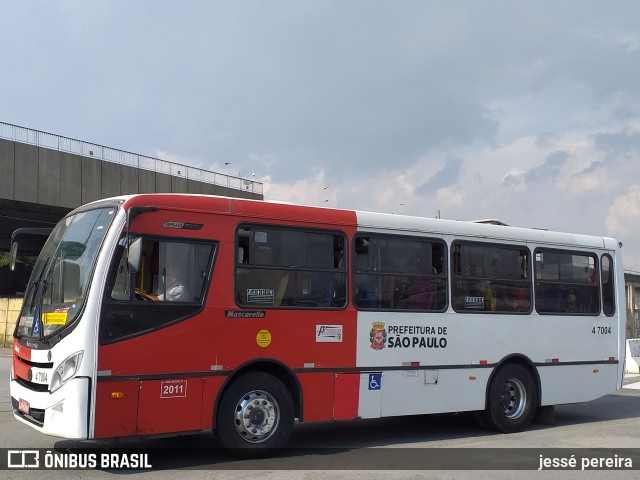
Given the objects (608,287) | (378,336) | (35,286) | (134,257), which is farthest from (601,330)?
(35,286)

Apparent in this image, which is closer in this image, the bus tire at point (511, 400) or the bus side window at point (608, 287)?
the bus tire at point (511, 400)

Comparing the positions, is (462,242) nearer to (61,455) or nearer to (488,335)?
(488,335)

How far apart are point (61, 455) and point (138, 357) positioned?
1743 mm

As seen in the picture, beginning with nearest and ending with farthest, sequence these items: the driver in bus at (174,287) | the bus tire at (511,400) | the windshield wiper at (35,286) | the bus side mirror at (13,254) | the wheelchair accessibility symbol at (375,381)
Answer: the driver in bus at (174,287)
the windshield wiper at (35,286)
the bus side mirror at (13,254)
the wheelchair accessibility symbol at (375,381)
the bus tire at (511,400)

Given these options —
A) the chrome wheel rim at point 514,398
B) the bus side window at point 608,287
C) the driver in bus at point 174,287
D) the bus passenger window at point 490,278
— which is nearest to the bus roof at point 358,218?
the bus passenger window at point 490,278

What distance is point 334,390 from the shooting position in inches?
352

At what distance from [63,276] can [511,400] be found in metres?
6.97

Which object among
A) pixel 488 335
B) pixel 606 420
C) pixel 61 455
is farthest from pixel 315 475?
pixel 606 420

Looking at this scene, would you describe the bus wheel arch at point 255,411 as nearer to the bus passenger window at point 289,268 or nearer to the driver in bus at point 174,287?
the bus passenger window at point 289,268

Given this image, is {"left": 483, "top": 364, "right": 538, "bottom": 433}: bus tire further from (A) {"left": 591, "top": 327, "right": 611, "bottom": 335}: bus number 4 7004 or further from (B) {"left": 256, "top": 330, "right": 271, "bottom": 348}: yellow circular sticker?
(B) {"left": 256, "top": 330, "right": 271, "bottom": 348}: yellow circular sticker

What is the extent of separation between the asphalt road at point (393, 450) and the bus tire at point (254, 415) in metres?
0.20

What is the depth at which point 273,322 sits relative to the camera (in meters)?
8.53

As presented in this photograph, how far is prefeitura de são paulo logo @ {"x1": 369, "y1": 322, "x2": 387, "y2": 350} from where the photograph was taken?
9.36 metres

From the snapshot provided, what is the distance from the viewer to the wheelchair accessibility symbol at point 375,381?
9.27 meters
